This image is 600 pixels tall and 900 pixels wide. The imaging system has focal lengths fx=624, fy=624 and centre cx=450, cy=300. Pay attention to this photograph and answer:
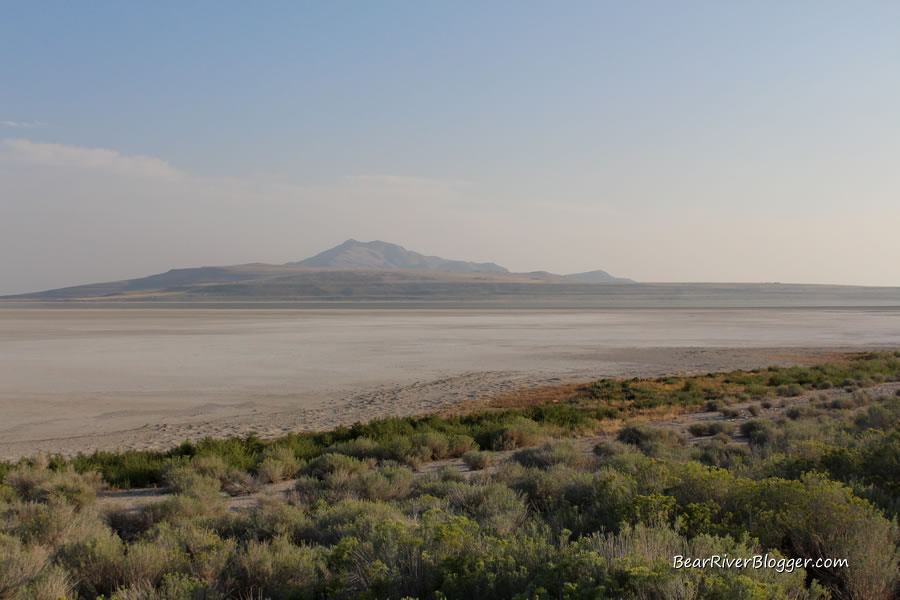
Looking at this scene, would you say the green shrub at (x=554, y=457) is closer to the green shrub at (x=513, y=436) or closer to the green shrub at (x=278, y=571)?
the green shrub at (x=513, y=436)

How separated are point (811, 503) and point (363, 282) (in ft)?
648

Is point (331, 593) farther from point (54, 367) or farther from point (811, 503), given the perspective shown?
point (54, 367)

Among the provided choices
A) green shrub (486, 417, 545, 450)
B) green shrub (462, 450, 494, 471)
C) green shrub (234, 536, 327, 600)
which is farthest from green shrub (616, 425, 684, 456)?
green shrub (234, 536, 327, 600)

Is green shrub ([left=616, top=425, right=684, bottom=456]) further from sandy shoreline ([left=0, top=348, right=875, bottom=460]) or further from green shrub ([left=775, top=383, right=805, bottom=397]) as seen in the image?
green shrub ([left=775, top=383, right=805, bottom=397])

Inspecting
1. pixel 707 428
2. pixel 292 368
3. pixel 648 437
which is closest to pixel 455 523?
pixel 648 437

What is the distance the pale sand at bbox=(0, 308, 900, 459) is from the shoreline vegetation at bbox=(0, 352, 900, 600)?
5.75 m

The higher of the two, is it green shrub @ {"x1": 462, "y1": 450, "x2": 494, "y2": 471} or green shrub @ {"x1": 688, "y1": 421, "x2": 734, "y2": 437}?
green shrub @ {"x1": 462, "y1": 450, "x2": 494, "y2": 471}

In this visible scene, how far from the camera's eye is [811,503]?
16.0ft

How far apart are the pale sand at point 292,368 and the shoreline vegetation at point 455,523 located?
575 cm

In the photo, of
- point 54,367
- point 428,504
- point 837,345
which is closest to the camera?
point 428,504

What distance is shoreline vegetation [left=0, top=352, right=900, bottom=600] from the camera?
158 inches

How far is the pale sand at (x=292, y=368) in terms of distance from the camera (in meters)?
16.4

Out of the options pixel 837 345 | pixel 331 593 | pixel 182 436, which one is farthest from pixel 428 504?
pixel 837 345

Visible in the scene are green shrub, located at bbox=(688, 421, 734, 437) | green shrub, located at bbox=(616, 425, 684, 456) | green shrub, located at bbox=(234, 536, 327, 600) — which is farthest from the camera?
green shrub, located at bbox=(688, 421, 734, 437)
